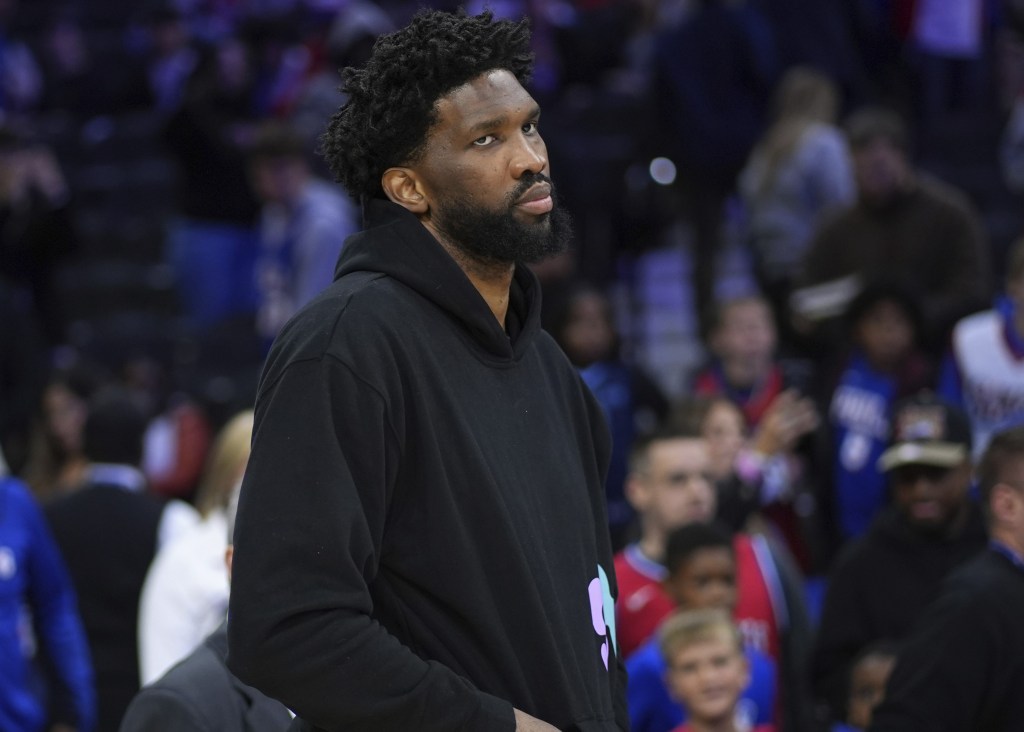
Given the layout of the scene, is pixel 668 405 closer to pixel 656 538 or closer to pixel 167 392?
pixel 656 538

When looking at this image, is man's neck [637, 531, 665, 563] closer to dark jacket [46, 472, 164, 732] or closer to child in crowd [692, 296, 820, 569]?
child in crowd [692, 296, 820, 569]

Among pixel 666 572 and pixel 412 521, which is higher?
pixel 412 521

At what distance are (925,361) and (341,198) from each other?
4196 mm


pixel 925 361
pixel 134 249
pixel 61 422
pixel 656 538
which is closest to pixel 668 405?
pixel 925 361

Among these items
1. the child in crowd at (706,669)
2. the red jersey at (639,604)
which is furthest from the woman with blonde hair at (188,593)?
the red jersey at (639,604)

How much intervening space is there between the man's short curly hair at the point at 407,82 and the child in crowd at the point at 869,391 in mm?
4553

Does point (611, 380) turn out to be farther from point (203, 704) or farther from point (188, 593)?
point (203, 704)

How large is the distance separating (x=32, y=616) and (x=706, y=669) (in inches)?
84.1

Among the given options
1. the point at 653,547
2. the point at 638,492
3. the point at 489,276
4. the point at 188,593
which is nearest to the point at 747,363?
the point at 638,492

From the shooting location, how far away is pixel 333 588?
89.9 inches

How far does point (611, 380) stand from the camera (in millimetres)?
7879

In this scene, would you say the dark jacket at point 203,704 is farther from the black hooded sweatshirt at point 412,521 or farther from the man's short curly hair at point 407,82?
the man's short curly hair at point 407,82

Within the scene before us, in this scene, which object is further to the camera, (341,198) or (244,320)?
(244,320)

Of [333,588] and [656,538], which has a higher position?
[333,588]
